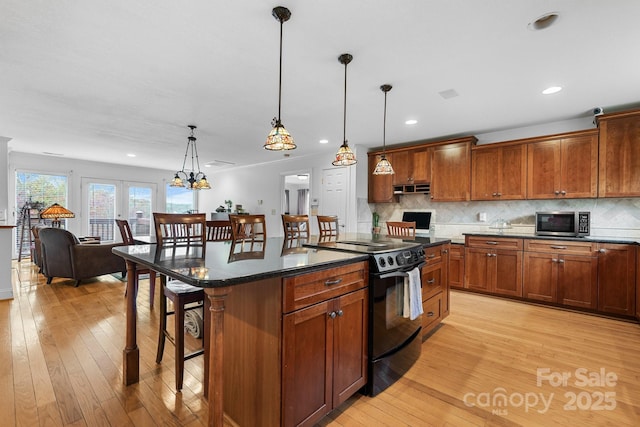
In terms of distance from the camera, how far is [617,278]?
127 inches

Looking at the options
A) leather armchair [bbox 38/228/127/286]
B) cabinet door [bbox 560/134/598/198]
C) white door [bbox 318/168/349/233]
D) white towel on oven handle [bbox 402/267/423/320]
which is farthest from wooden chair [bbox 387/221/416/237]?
leather armchair [bbox 38/228/127/286]

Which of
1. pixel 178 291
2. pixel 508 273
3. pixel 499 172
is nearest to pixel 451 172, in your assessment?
pixel 499 172

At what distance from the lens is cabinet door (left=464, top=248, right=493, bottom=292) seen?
4.01 m

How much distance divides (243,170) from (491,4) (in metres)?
6.83

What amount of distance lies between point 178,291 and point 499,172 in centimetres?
431

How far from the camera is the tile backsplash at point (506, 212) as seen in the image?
3.61 m

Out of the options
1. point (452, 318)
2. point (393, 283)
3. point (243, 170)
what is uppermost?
point (243, 170)

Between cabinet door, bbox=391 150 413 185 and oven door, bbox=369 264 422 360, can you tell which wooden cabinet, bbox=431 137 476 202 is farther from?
oven door, bbox=369 264 422 360

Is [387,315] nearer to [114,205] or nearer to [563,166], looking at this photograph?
[563,166]

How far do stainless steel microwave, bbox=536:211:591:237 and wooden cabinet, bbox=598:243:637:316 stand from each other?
40 centimetres

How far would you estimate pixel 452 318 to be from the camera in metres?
3.26

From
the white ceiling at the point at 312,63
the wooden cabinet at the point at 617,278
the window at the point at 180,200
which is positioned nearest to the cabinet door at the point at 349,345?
the white ceiling at the point at 312,63

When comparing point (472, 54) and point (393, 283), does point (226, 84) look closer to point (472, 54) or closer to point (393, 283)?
point (472, 54)

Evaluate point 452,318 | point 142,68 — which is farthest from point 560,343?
Result: point 142,68
